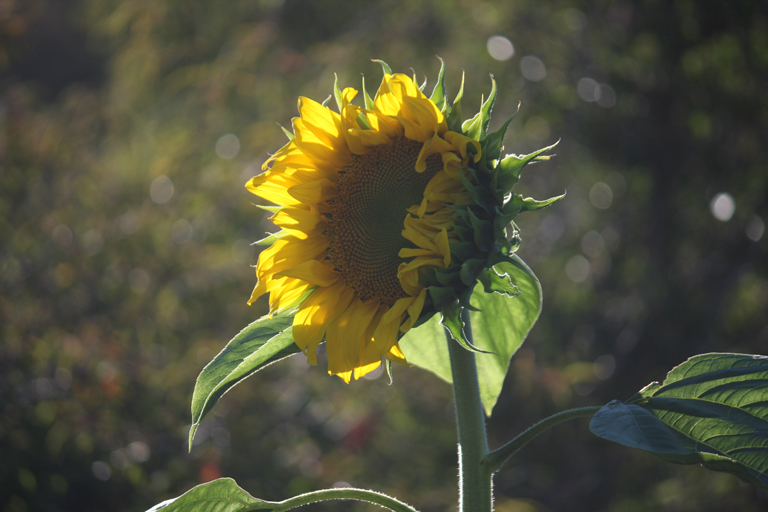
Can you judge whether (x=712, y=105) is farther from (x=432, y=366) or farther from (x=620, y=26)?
(x=432, y=366)

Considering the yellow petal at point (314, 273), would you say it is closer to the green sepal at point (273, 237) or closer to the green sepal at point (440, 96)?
the green sepal at point (273, 237)

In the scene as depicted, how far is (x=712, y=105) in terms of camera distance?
8.40ft

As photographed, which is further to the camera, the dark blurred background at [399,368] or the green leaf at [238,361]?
the dark blurred background at [399,368]

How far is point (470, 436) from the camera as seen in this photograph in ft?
1.86

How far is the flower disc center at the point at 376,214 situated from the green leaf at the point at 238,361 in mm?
100

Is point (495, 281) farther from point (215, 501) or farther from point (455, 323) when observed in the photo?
point (215, 501)

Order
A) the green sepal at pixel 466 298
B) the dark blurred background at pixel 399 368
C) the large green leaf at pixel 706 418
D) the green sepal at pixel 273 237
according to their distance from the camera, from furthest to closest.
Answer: the dark blurred background at pixel 399 368, the green sepal at pixel 273 237, the green sepal at pixel 466 298, the large green leaf at pixel 706 418

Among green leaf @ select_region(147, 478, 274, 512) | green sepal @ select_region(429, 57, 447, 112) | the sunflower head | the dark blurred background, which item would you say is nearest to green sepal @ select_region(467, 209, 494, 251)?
the sunflower head

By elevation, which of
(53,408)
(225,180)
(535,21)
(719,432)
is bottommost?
(53,408)

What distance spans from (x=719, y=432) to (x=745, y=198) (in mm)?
2343

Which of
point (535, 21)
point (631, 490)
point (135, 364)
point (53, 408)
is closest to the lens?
point (53, 408)

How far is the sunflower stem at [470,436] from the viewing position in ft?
1.84

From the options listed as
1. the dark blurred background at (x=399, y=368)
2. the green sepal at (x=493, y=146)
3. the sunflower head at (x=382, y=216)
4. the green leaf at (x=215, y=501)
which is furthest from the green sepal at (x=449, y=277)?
the dark blurred background at (x=399, y=368)

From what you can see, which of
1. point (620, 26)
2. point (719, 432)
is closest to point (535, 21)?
point (620, 26)
